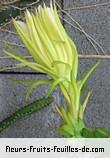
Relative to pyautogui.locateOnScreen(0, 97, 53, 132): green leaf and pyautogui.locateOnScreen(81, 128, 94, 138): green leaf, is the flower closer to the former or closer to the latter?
pyautogui.locateOnScreen(81, 128, 94, 138): green leaf

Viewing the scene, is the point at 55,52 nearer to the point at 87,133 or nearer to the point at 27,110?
the point at 87,133

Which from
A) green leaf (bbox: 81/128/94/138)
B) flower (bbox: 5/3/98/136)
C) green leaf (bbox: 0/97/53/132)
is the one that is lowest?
green leaf (bbox: 0/97/53/132)

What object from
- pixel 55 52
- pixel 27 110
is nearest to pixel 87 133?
pixel 55 52

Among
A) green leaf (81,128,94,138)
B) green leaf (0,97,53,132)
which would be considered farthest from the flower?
green leaf (0,97,53,132)

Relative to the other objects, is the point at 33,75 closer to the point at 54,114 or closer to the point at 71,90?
the point at 54,114

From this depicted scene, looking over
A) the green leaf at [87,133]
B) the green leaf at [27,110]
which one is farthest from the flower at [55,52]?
the green leaf at [27,110]

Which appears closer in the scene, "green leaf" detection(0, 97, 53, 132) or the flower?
the flower

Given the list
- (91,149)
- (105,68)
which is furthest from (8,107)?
(91,149)

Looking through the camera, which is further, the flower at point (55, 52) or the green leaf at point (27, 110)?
the green leaf at point (27, 110)

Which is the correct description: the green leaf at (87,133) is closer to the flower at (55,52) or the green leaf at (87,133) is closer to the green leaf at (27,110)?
the flower at (55,52)
